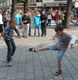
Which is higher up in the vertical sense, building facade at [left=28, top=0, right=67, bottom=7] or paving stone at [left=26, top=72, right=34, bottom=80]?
paving stone at [left=26, top=72, right=34, bottom=80]

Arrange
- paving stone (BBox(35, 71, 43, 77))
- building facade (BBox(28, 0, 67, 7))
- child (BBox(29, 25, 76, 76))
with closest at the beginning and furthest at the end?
child (BBox(29, 25, 76, 76)), paving stone (BBox(35, 71, 43, 77)), building facade (BBox(28, 0, 67, 7))

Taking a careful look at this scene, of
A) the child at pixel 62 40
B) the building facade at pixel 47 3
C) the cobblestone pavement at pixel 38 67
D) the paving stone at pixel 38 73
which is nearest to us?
the child at pixel 62 40

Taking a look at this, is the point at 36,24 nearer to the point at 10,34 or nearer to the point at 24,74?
the point at 10,34

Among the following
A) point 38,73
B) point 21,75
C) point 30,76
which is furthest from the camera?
point 38,73

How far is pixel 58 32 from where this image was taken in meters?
9.20

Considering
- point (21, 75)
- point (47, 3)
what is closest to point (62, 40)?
point (21, 75)

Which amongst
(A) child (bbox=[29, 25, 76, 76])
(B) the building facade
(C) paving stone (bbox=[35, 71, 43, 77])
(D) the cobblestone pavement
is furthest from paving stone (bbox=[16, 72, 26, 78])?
(B) the building facade

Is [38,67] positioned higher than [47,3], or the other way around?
[38,67]

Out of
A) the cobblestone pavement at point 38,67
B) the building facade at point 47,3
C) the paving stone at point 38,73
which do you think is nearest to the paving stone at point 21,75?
the cobblestone pavement at point 38,67

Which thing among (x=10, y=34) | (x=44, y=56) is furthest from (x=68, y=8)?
(x=10, y=34)

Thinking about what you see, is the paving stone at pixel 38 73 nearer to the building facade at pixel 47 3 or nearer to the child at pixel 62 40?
the child at pixel 62 40

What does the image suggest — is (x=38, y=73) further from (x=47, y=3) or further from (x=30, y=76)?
(x=47, y=3)

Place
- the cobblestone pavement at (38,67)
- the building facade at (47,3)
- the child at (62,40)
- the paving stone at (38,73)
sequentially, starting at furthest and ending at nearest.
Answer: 1. the building facade at (47,3)
2. the paving stone at (38,73)
3. the cobblestone pavement at (38,67)
4. the child at (62,40)

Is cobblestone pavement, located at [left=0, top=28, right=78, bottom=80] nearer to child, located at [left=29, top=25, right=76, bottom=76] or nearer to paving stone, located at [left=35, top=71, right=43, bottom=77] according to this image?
paving stone, located at [left=35, top=71, right=43, bottom=77]
